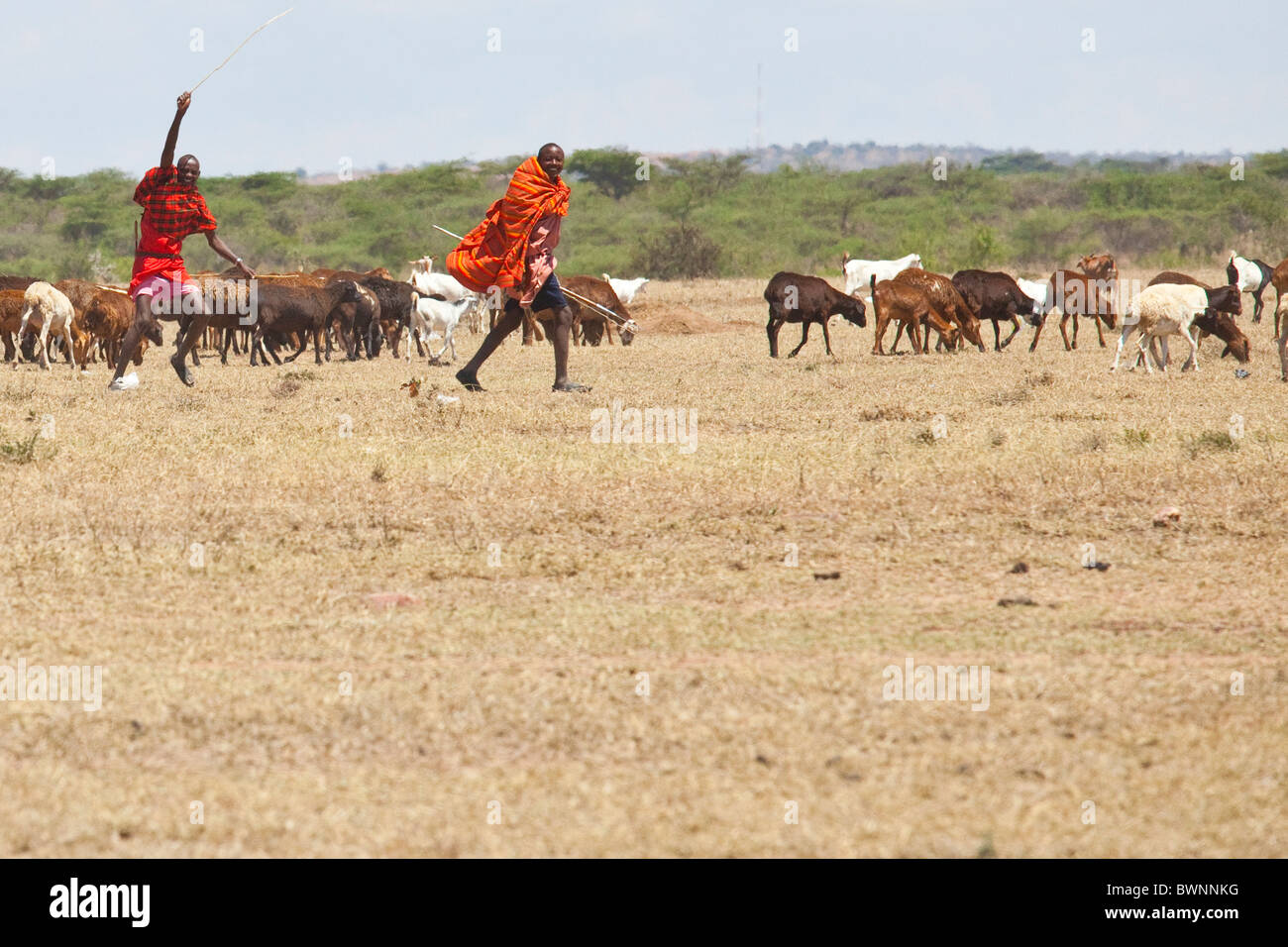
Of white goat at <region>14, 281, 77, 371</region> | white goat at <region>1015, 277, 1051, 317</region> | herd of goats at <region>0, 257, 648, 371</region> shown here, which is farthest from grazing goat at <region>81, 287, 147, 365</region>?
white goat at <region>1015, 277, 1051, 317</region>

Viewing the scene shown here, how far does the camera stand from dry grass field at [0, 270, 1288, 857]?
4.36 meters

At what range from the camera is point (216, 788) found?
4.54 m

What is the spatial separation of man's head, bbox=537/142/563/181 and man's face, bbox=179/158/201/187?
2680 mm

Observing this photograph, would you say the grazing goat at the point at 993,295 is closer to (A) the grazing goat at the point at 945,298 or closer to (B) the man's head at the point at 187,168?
(A) the grazing goat at the point at 945,298

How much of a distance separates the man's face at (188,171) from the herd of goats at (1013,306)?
7.97 m

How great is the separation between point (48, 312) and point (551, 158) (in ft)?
24.1

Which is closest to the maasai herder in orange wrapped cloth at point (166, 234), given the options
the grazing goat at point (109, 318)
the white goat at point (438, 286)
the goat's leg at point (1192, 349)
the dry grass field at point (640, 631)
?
the dry grass field at point (640, 631)

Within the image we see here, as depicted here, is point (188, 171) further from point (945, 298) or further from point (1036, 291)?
point (1036, 291)

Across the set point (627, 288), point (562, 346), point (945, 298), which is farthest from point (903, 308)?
point (627, 288)

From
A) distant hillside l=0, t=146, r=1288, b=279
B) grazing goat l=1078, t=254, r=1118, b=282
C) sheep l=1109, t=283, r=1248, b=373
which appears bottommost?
sheep l=1109, t=283, r=1248, b=373

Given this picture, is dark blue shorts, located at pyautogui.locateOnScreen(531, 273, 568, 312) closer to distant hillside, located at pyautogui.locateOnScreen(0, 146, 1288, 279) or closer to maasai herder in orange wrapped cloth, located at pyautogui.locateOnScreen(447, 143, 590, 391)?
maasai herder in orange wrapped cloth, located at pyautogui.locateOnScreen(447, 143, 590, 391)

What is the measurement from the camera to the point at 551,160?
12.3 meters

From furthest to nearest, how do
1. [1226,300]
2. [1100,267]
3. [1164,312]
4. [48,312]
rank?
1. [1100,267]
2. [1226,300]
3. [48,312]
4. [1164,312]

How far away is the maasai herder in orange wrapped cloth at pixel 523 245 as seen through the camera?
12.3 metres
